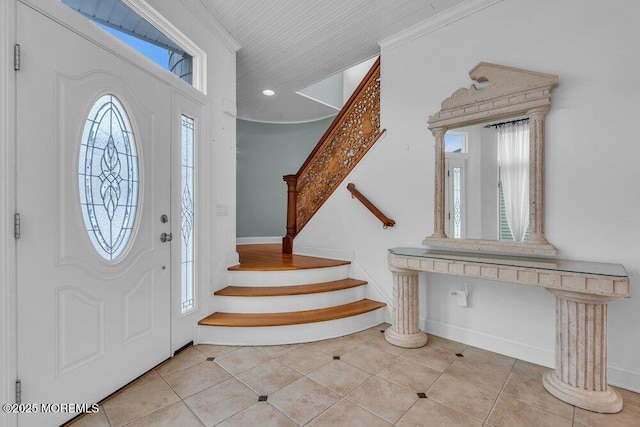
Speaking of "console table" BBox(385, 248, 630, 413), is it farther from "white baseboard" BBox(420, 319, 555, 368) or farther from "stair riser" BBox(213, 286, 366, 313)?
"stair riser" BBox(213, 286, 366, 313)

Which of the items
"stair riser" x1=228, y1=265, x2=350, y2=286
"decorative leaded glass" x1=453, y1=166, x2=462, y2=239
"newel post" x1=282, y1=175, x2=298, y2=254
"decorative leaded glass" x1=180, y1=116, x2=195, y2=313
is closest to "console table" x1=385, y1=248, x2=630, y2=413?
"decorative leaded glass" x1=453, y1=166, x2=462, y2=239

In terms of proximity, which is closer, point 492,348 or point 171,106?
point 171,106

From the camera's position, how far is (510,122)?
8.34 ft

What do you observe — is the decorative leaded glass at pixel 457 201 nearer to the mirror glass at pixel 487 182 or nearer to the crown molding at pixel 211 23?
the mirror glass at pixel 487 182

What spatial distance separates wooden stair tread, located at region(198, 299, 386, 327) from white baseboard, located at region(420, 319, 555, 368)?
67 cm

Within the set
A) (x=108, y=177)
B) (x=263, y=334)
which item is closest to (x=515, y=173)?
(x=263, y=334)

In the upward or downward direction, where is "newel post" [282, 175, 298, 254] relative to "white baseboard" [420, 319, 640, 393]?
upward

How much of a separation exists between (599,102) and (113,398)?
13.3 feet

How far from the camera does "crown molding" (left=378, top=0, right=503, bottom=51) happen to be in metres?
2.71

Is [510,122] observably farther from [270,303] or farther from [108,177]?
[108,177]

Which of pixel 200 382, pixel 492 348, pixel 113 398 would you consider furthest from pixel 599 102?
pixel 113 398

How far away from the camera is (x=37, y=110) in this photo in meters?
1.52

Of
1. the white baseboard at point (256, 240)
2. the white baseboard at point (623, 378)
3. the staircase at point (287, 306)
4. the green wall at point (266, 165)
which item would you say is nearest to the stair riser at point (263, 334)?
the staircase at point (287, 306)

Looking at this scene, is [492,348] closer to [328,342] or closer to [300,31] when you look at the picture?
[328,342]
